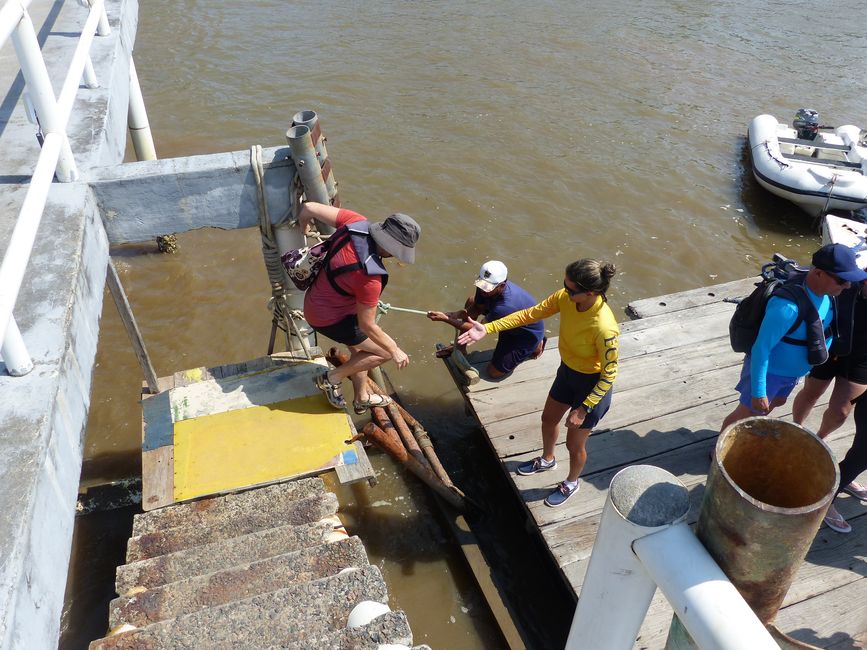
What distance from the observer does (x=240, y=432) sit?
5016 millimetres

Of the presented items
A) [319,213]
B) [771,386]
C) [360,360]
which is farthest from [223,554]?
[771,386]

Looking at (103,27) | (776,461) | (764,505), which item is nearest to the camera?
(764,505)

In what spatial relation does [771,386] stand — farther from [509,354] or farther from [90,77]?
[90,77]

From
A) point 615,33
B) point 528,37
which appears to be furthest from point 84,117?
point 615,33

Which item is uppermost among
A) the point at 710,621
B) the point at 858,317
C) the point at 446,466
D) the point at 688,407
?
the point at 710,621

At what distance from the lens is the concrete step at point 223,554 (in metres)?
3.74

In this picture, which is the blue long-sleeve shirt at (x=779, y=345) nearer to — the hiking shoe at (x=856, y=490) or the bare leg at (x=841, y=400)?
the bare leg at (x=841, y=400)

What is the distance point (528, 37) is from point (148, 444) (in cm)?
1354

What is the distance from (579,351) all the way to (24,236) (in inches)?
127

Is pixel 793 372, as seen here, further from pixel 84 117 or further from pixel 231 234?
pixel 231 234

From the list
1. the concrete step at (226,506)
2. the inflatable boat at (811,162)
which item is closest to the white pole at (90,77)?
the concrete step at (226,506)

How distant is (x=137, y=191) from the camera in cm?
446

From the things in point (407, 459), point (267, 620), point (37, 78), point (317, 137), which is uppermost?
point (37, 78)

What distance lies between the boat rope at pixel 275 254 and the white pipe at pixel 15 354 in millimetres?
2091
